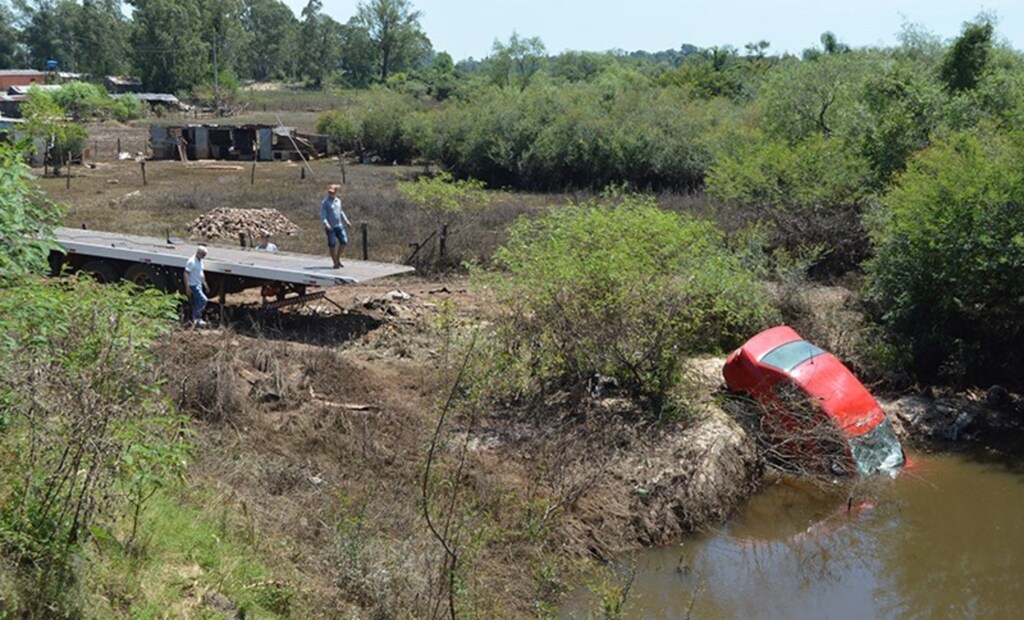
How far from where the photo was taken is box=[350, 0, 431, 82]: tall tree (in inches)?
4688

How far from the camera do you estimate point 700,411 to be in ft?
43.3

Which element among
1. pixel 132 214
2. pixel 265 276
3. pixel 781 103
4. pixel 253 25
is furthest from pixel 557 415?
pixel 253 25

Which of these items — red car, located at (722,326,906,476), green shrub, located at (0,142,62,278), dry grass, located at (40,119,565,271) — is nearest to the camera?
green shrub, located at (0,142,62,278)

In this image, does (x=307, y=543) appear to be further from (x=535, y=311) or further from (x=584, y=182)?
(x=584, y=182)

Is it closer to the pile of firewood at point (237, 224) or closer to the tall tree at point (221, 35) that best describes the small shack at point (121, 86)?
the tall tree at point (221, 35)

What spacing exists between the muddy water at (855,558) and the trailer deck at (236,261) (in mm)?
7587

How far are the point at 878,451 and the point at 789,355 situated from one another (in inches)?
68.1

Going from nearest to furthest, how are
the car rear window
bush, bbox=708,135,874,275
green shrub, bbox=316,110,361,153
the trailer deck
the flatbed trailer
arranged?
the car rear window, the trailer deck, the flatbed trailer, bush, bbox=708,135,874,275, green shrub, bbox=316,110,361,153

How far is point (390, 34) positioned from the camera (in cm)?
12000

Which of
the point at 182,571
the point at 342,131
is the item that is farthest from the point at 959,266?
the point at 342,131

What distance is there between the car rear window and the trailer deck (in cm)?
671

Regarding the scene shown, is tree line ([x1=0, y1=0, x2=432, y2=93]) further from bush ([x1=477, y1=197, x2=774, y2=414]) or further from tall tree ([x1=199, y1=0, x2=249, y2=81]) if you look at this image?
bush ([x1=477, y1=197, x2=774, y2=414])

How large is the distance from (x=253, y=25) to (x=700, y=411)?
14865 cm

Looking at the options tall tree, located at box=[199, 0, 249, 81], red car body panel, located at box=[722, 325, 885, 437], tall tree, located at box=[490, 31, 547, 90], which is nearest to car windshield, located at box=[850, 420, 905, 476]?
red car body panel, located at box=[722, 325, 885, 437]
